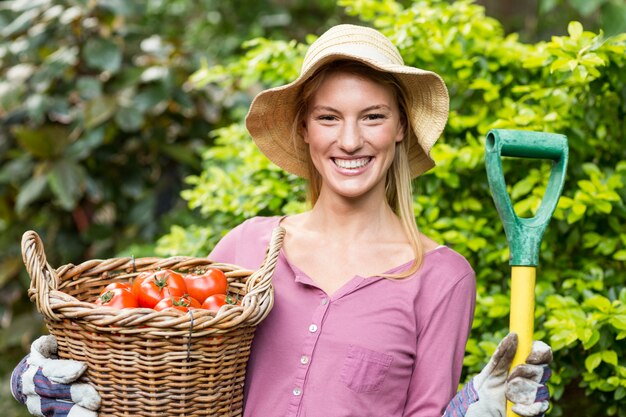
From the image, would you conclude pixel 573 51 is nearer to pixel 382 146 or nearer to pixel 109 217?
pixel 382 146

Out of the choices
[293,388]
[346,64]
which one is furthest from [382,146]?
[293,388]

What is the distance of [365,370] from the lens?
2141mm

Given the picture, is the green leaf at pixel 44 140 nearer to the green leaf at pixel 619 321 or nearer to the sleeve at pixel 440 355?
the sleeve at pixel 440 355

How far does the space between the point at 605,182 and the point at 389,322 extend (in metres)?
0.94

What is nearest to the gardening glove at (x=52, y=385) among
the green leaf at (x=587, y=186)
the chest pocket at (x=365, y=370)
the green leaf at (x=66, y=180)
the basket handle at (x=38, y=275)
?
the basket handle at (x=38, y=275)

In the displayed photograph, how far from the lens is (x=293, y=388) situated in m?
2.16

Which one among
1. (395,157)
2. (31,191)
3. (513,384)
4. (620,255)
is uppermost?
(395,157)

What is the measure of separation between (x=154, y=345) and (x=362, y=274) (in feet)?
2.12

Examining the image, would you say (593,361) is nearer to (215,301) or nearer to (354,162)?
(354,162)

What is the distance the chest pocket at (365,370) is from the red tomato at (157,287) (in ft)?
1.41

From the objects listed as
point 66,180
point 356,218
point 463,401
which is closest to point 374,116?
point 356,218

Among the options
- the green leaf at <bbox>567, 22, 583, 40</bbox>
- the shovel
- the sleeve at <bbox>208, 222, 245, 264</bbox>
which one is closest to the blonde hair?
the sleeve at <bbox>208, 222, 245, 264</bbox>

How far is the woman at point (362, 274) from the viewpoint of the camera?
2148mm

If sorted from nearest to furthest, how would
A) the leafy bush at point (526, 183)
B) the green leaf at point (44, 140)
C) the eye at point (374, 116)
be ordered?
the eye at point (374, 116), the leafy bush at point (526, 183), the green leaf at point (44, 140)
